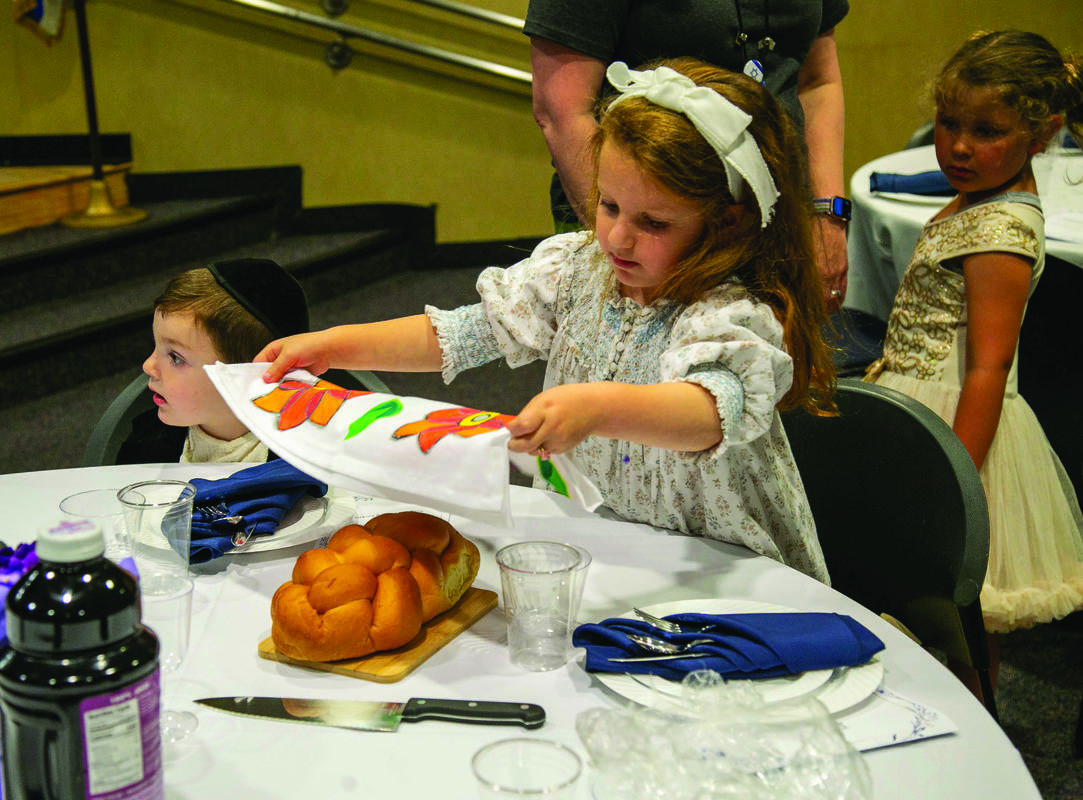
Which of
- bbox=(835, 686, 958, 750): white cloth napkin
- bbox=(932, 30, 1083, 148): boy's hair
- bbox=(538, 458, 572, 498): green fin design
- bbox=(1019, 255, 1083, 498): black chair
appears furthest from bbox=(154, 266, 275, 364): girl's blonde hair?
bbox=(1019, 255, 1083, 498): black chair

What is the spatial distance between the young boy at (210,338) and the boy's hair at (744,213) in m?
0.65

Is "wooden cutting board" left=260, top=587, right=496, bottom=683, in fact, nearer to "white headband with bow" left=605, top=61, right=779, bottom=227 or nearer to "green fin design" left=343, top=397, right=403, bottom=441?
"green fin design" left=343, top=397, right=403, bottom=441

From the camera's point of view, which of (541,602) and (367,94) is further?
(367,94)

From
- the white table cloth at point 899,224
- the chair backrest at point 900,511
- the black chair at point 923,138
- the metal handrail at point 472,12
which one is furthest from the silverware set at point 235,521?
the black chair at point 923,138

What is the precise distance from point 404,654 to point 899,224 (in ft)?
7.46

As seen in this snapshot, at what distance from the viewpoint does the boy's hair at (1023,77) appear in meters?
2.21

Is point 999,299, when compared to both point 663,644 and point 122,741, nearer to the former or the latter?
point 663,644

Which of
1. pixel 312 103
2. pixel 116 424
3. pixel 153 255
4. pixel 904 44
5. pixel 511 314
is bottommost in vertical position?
pixel 153 255

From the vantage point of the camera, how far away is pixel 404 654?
1.07 meters

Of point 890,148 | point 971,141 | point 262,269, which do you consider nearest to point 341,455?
point 262,269

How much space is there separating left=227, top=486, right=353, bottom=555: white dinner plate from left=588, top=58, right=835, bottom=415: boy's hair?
0.52 metres

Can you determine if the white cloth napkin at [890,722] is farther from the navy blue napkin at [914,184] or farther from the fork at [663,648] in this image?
the navy blue napkin at [914,184]

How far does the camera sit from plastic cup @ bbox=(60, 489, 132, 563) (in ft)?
3.65

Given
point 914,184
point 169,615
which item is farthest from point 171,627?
point 914,184
